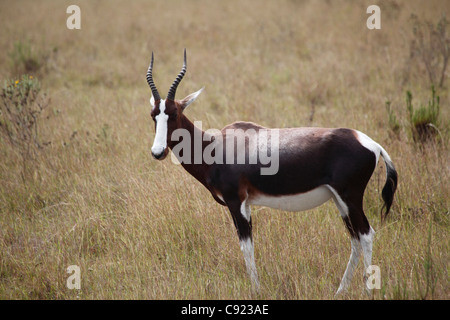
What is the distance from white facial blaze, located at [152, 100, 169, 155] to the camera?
153 inches

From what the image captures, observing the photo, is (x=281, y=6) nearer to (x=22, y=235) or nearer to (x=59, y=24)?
(x=59, y=24)

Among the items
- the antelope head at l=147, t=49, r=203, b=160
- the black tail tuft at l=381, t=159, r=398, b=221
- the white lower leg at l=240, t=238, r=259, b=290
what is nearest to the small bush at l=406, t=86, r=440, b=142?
the black tail tuft at l=381, t=159, r=398, b=221

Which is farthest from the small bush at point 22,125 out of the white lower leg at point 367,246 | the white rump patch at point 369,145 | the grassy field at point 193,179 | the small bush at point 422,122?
the small bush at point 422,122

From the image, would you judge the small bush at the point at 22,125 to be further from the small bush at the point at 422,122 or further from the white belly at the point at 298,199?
the small bush at the point at 422,122

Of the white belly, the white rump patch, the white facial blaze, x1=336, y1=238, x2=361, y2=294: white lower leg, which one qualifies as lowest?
x1=336, y1=238, x2=361, y2=294: white lower leg

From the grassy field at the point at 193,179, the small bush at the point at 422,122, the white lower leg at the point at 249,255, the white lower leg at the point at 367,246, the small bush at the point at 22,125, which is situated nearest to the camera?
the white lower leg at the point at 367,246

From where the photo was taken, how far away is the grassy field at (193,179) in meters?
4.56

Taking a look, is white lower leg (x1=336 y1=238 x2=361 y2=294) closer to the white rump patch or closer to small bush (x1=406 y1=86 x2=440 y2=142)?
the white rump patch

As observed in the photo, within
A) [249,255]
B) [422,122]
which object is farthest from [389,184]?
[422,122]

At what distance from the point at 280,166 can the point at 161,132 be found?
112cm

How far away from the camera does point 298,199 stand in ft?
13.5

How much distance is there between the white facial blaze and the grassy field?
1365 millimetres

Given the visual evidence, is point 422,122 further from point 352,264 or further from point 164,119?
point 164,119

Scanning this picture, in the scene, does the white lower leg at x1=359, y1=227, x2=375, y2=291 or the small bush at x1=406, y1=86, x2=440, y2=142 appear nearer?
the white lower leg at x1=359, y1=227, x2=375, y2=291
